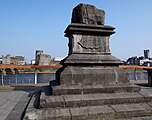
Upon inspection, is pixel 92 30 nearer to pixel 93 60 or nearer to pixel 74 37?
pixel 74 37

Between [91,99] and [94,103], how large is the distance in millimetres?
138

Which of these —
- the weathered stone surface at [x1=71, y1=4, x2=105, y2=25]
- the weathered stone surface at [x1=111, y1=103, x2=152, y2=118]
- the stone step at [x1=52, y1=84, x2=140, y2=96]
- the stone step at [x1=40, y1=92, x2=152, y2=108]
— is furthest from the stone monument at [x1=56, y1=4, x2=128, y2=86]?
the weathered stone surface at [x1=111, y1=103, x2=152, y2=118]

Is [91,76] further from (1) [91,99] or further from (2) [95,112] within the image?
(2) [95,112]

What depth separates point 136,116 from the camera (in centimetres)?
448

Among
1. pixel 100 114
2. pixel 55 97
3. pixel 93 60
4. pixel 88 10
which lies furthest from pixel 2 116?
pixel 88 10

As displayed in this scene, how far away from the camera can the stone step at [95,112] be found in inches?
162

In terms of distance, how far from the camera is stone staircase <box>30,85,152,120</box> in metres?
4.24

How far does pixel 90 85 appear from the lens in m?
5.45

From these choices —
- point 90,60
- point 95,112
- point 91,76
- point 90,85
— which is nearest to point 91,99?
point 95,112

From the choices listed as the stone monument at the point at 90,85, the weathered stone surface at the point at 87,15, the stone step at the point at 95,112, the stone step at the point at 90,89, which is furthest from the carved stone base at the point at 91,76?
the weathered stone surface at the point at 87,15

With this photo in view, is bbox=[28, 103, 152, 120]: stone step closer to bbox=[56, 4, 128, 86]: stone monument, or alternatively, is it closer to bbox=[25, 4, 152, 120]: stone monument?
bbox=[25, 4, 152, 120]: stone monument

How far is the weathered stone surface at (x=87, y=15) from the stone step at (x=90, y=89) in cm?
242

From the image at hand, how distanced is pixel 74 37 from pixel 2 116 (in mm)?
3307

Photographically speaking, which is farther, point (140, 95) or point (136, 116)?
point (140, 95)
